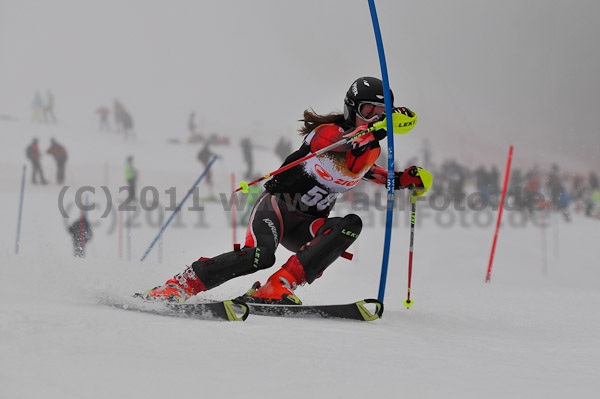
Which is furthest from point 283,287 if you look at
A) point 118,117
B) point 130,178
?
point 118,117

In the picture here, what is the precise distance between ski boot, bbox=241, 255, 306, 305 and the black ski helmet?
2.94 feet

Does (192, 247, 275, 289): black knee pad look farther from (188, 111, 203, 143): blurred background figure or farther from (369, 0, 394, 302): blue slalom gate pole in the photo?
(188, 111, 203, 143): blurred background figure

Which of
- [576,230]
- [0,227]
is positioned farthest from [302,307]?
[576,230]

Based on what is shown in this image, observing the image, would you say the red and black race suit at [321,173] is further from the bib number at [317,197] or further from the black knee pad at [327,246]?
the black knee pad at [327,246]

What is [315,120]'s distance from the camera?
3.38 meters

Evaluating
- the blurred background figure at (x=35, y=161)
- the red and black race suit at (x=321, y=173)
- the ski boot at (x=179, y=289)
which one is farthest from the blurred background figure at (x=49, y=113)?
the ski boot at (x=179, y=289)

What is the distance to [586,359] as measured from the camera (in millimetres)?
2076

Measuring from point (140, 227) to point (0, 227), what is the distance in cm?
237

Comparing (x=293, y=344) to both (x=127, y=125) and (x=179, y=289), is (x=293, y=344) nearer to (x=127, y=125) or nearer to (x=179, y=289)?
(x=179, y=289)

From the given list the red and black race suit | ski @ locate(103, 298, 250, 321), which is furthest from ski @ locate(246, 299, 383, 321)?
the red and black race suit

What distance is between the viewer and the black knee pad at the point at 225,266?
2881 mm

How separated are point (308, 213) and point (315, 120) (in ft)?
1.87

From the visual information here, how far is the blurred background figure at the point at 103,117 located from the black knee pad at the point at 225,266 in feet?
64.3

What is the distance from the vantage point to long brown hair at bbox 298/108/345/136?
3.33 meters
